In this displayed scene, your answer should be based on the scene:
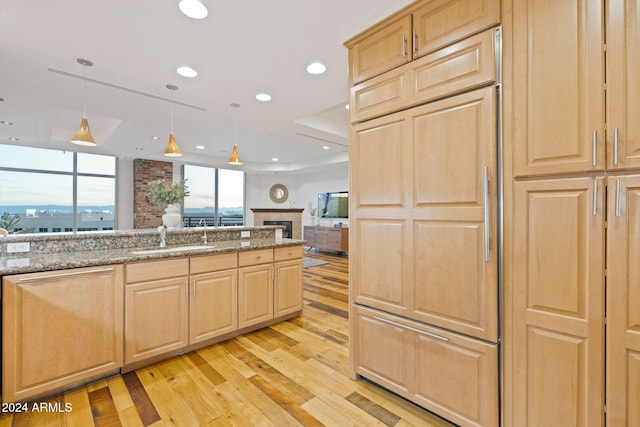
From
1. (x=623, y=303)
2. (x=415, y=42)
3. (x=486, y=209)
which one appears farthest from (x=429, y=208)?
(x=415, y=42)

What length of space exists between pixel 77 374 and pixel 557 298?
Result: 2931 mm

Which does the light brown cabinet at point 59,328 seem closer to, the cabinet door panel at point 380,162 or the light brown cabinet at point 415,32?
the cabinet door panel at point 380,162

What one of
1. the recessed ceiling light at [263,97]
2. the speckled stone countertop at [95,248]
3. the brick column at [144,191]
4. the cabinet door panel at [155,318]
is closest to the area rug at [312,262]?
the speckled stone countertop at [95,248]

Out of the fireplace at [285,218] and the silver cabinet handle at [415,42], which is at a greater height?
the silver cabinet handle at [415,42]

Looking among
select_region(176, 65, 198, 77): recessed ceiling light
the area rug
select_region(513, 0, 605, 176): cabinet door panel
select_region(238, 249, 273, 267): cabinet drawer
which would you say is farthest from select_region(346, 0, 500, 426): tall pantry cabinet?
the area rug

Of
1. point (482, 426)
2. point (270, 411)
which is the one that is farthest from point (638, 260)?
point (270, 411)

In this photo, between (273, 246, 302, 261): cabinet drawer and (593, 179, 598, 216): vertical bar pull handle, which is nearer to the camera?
(593, 179, 598, 216): vertical bar pull handle

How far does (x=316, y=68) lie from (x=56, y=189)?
7.61 metres

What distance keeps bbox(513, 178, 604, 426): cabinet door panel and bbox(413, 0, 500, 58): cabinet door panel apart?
88 cm

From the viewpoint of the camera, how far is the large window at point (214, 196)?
9.05 m

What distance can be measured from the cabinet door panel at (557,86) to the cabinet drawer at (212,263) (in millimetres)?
2388

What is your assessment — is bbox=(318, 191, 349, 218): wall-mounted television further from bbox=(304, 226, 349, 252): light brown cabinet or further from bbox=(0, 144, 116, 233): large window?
bbox=(0, 144, 116, 233): large window

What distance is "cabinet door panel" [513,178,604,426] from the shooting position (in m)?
1.25

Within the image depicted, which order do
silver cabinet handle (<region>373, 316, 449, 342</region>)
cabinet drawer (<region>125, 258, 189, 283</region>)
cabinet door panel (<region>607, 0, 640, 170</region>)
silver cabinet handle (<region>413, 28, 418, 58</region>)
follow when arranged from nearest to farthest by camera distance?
cabinet door panel (<region>607, 0, 640, 170</region>)
silver cabinet handle (<region>373, 316, 449, 342</region>)
silver cabinet handle (<region>413, 28, 418, 58</region>)
cabinet drawer (<region>125, 258, 189, 283</region>)
